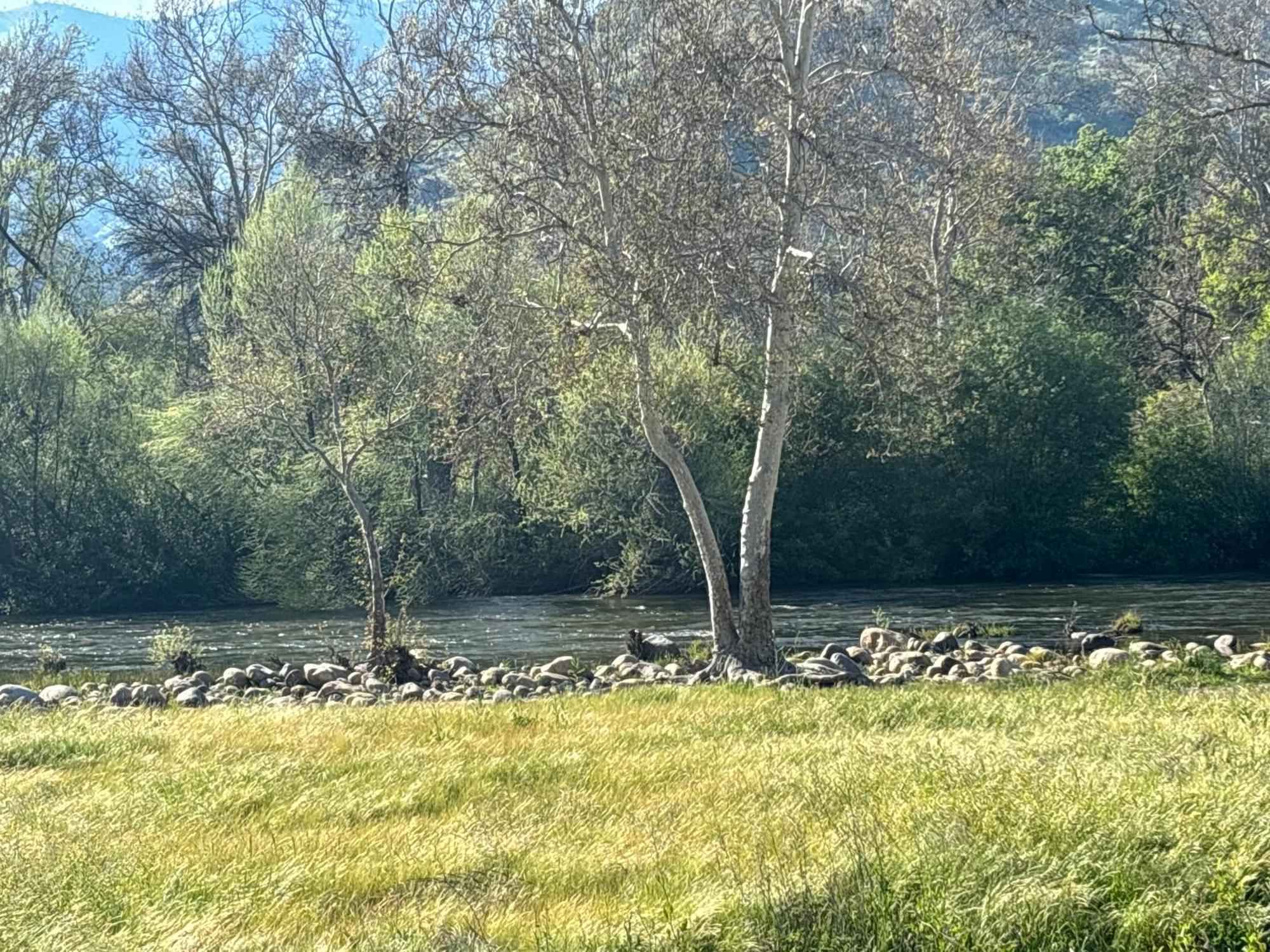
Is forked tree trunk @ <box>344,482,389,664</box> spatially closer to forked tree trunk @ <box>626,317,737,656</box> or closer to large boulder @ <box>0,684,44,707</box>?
large boulder @ <box>0,684,44,707</box>

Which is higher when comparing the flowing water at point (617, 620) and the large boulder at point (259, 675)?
the flowing water at point (617, 620)

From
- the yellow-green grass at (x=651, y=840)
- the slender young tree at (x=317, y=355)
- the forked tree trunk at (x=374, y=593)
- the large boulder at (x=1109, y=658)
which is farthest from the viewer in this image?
the slender young tree at (x=317, y=355)

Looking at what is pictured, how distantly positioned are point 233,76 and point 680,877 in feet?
152

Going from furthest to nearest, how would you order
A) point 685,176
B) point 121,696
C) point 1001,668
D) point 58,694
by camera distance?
1. point 1001,668
2. point 121,696
3. point 58,694
4. point 685,176

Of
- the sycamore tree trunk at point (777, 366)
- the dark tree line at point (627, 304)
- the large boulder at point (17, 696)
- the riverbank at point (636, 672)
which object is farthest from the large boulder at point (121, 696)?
the sycamore tree trunk at point (777, 366)

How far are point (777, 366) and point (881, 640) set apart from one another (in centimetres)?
781

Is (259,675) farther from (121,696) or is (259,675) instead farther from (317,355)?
(317,355)

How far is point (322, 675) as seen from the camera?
67.6 feet

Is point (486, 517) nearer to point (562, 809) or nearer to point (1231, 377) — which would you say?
point (1231, 377)

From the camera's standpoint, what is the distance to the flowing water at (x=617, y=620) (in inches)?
996

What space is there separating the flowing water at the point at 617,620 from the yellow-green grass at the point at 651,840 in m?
15.1

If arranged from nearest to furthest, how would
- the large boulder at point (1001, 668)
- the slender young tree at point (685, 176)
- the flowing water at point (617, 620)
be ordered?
1. the slender young tree at point (685, 176)
2. the large boulder at point (1001, 668)
3. the flowing water at point (617, 620)

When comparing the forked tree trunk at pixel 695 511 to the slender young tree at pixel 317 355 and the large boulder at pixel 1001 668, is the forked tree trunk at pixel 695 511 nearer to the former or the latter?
the large boulder at pixel 1001 668

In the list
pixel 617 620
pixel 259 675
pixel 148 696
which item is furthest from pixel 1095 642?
pixel 148 696
